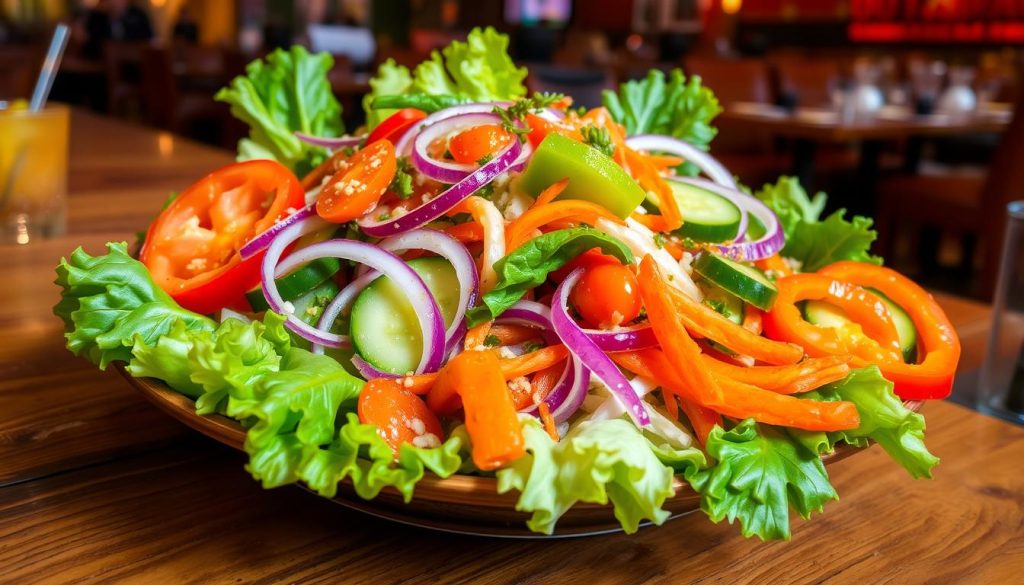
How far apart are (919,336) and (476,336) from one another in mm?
630

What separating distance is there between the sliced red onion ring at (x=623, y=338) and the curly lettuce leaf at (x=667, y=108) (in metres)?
0.92

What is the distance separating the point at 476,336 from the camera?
987 millimetres

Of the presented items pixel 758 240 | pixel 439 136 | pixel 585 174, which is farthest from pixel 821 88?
pixel 585 174

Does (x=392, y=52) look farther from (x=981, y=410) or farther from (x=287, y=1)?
(x=287, y=1)

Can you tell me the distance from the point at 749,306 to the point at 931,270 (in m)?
5.51

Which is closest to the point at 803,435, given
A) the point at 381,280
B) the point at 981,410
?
the point at 381,280

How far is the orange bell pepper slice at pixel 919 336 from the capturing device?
1044 mm

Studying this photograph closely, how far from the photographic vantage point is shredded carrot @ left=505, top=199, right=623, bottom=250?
1.03m

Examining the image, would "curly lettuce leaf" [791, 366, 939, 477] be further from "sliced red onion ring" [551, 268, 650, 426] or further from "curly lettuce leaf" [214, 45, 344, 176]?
"curly lettuce leaf" [214, 45, 344, 176]

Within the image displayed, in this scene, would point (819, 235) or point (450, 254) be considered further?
point (819, 235)

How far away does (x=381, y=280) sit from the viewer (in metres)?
1.05

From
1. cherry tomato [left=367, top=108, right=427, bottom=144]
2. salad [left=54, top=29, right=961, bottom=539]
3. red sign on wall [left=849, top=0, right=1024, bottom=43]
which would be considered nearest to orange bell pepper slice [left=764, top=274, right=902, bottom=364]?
salad [left=54, top=29, right=961, bottom=539]

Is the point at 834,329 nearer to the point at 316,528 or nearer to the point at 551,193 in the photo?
the point at 551,193

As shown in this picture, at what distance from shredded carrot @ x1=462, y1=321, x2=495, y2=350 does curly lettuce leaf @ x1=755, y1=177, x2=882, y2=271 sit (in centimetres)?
67
